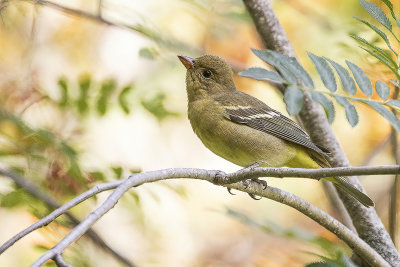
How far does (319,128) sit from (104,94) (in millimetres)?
1614

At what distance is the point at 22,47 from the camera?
5.53 meters

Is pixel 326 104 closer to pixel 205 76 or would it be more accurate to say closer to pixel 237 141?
pixel 237 141

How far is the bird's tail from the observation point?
3.50m

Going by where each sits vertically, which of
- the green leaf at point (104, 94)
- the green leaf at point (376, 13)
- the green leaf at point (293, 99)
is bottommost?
the green leaf at point (293, 99)

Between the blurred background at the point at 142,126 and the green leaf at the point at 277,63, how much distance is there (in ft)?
4.04

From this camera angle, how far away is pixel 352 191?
365 cm

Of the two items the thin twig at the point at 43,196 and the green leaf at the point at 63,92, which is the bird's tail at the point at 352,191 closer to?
the thin twig at the point at 43,196

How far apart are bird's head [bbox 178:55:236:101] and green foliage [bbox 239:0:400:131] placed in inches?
77.6

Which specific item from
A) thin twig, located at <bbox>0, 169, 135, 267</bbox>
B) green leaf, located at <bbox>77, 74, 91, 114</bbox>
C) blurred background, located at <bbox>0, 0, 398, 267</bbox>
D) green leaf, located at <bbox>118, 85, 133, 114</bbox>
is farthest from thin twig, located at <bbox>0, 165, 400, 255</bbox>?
green leaf, located at <bbox>77, 74, 91, 114</bbox>

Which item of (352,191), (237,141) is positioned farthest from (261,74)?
(237,141)

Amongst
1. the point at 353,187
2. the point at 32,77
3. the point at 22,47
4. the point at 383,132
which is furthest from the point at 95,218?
the point at 383,132

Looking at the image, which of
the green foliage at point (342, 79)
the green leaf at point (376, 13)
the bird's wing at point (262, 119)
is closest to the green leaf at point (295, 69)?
the green foliage at point (342, 79)

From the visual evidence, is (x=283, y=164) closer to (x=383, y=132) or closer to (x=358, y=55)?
(x=358, y=55)

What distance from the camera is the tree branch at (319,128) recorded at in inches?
142
